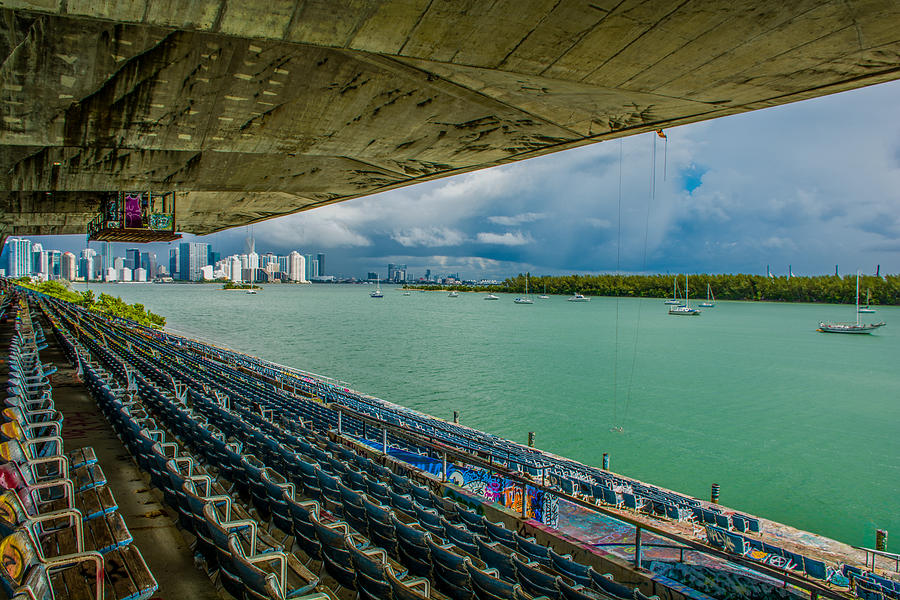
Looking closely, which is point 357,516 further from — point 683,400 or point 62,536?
point 683,400

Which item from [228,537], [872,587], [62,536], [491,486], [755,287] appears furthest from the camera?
[755,287]

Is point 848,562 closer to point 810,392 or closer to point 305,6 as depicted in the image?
point 305,6

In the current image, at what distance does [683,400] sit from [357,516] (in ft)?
88.5

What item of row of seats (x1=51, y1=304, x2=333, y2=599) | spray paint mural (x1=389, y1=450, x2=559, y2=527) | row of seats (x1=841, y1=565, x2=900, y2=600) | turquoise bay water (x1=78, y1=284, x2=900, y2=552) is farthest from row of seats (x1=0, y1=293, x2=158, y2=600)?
turquoise bay water (x1=78, y1=284, x2=900, y2=552)

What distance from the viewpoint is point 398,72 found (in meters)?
5.34

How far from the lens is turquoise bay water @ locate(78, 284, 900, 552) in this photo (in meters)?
16.4

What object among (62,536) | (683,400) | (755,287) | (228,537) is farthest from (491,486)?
(755,287)

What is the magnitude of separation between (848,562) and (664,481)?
7.62m

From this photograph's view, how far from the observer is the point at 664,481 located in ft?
51.9

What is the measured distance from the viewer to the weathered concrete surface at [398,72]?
3672 mm

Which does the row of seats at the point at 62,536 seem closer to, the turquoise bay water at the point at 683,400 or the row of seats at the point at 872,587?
the row of seats at the point at 872,587

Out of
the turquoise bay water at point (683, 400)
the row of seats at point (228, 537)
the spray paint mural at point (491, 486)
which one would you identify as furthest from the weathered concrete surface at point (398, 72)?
the turquoise bay water at point (683, 400)

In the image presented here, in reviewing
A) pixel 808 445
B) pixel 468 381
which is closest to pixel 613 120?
pixel 808 445

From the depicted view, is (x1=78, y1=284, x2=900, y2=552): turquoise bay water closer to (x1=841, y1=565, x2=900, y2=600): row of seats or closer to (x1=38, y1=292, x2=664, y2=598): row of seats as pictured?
(x1=841, y1=565, x2=900, y2=600): row of seats
